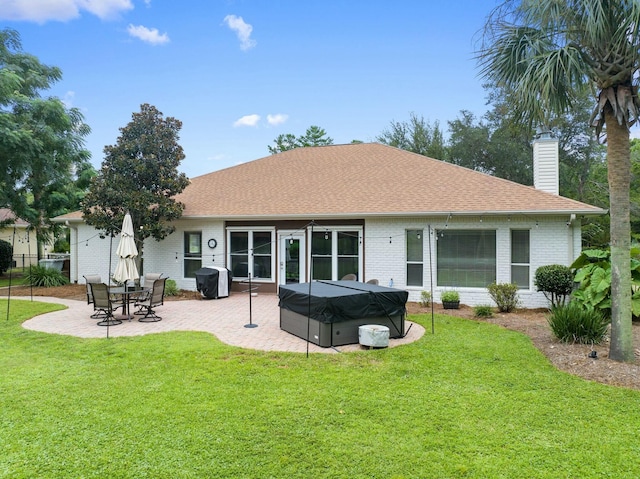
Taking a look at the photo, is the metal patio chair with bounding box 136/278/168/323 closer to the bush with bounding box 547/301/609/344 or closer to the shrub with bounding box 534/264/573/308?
the bush with bounding box 547/301/609/344

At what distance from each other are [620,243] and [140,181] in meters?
13.6

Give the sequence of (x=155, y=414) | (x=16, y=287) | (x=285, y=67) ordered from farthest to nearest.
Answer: (x=285, y=67) < (x=16, y=287) < (x=155, y=414)

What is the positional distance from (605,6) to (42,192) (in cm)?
2491

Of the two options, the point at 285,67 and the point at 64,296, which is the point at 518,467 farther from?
the point at 285,67

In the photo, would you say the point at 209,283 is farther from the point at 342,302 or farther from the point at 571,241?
the point at 571,241

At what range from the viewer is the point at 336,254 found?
13.5 m

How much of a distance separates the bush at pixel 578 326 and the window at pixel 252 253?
363 inches

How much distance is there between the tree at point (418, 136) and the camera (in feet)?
98.5

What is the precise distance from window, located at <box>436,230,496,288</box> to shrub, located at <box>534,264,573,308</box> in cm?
142

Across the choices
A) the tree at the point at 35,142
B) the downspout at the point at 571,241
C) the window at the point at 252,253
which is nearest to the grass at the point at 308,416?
the downspout at the point at 571,241

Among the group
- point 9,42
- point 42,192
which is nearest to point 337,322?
point 42,192

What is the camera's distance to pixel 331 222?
13.5 meters

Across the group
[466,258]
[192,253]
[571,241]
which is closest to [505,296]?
[466,258]

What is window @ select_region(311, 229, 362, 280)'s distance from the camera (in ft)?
43.7
